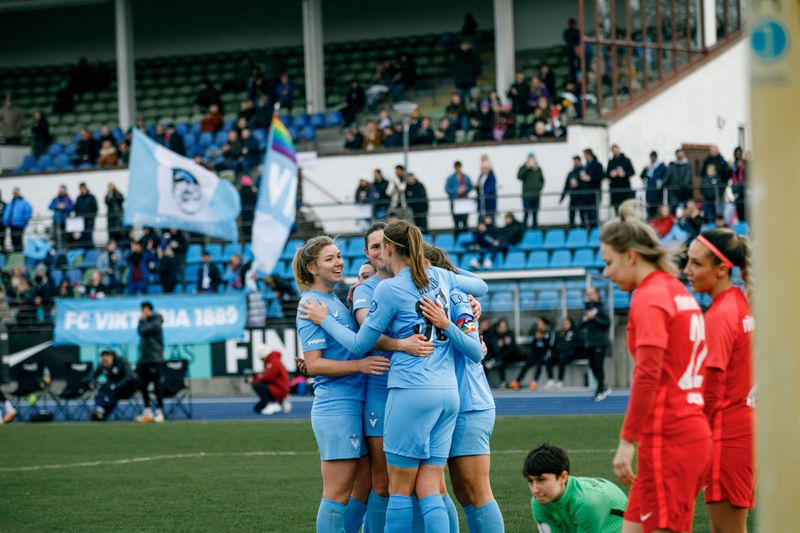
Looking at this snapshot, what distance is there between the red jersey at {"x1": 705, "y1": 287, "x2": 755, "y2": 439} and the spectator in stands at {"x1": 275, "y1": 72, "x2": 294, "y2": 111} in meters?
29.4

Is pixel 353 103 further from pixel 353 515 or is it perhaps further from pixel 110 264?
pixel 353 515

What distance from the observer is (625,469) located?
209 inches

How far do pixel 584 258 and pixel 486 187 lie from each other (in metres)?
3.11

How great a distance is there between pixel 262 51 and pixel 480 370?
33.6 metres

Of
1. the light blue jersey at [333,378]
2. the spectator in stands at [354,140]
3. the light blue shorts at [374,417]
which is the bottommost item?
the light blue shorts at [374,417]

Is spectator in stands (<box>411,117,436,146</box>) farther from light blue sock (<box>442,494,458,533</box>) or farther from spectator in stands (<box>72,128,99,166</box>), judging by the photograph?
light blue sock (<box>442,494,458,533</box>)

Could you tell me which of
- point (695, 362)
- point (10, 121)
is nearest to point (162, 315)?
point (10, 121)

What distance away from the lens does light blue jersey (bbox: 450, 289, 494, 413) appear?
7.14m

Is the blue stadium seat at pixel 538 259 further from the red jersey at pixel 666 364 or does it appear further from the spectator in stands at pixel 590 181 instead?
the red jersey at pixel 666 364

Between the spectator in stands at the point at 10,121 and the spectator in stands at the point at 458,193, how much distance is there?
50.7ft

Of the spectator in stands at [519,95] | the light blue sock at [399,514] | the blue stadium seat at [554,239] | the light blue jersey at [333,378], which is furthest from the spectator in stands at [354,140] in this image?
the light blue sock at [399,514]

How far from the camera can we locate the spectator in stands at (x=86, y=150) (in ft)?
117

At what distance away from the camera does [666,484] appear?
18.0 feet

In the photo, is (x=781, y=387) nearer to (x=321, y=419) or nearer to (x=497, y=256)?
(x=321, y=419)
